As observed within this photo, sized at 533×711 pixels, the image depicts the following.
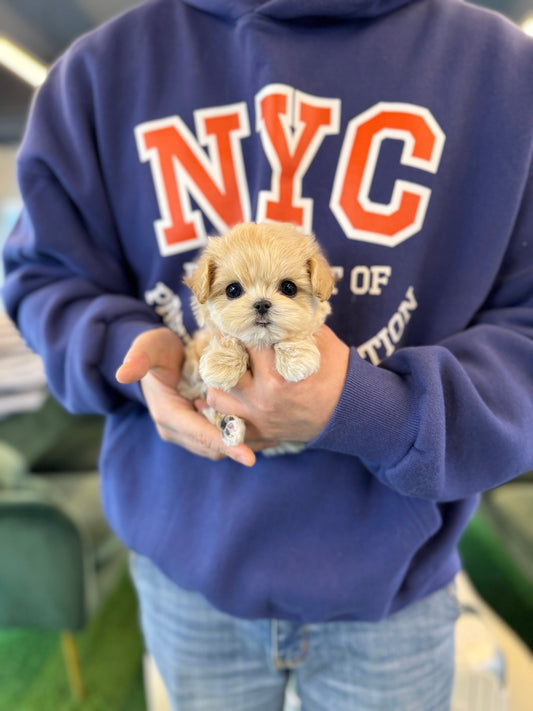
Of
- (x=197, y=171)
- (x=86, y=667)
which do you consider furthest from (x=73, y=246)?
(x=86, y=667)

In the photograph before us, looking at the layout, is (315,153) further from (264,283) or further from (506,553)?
(506,553)

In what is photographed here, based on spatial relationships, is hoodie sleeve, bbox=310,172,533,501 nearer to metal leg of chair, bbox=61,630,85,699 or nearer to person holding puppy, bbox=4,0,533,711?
person holding puppy, bbox=4,0,533,711

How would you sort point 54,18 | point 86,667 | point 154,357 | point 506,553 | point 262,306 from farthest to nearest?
point 506,553
point 86,667
point 54,18
point 154,357
point 262,306

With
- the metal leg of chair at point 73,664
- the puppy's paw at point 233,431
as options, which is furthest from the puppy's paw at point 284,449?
the metal leg of chair at point 73,664

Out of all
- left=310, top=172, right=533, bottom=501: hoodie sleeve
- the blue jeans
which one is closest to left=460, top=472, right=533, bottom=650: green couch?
the blue jeans

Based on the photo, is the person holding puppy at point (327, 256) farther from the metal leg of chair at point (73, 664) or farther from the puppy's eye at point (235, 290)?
the metal leg of chair at point (73, 664)

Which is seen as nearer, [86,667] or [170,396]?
[170,396]

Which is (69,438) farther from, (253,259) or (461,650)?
(253,259)
